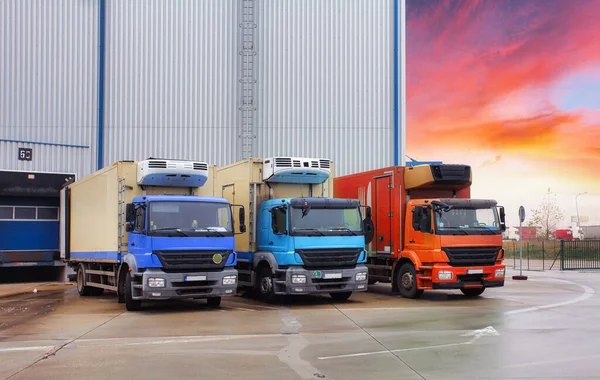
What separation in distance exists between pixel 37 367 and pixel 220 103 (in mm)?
18390

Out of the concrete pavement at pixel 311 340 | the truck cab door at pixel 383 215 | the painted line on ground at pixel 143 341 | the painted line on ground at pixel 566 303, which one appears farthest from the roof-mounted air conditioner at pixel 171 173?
the painted line on ground at pixel 566 303

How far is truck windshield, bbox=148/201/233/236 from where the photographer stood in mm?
13164

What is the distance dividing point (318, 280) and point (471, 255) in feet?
13.3

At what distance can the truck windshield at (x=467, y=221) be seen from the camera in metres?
15.2

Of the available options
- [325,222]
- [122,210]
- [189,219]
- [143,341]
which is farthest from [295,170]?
[143,341]

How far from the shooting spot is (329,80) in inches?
1001

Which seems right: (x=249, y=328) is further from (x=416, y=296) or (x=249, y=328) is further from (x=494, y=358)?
(x=416, y=296)

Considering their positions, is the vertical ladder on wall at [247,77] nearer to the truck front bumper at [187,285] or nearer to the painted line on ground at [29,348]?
the truck front bumper at [187,285]

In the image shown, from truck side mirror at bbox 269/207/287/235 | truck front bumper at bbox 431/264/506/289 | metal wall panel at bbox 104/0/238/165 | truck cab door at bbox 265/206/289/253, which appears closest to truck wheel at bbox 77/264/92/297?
truck cab door at bbox 265/206/289/253

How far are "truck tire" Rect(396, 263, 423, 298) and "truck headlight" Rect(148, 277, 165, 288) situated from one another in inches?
256

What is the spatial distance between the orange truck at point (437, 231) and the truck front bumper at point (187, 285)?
13.0 ft

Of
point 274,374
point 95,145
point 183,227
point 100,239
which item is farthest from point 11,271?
point 274,374

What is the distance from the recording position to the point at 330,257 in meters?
14.3

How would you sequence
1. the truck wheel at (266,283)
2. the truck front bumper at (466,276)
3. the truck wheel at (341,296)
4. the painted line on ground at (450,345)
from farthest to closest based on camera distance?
the truck wheel at (341,296) < the truck front bumper at (466,276) < the truck wheel at (266,283) < the painted line on ground at (450,345)
